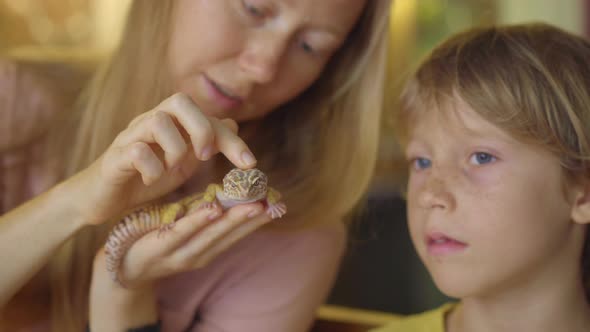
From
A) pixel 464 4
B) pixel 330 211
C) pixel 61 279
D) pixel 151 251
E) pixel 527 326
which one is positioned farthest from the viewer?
pixel 464 4

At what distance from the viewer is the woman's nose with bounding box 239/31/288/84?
47.6 inches

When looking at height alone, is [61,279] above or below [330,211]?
above

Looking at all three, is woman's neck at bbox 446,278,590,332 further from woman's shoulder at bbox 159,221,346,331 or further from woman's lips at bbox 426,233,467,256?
woman's shoulder at bbox 159,221,346,331

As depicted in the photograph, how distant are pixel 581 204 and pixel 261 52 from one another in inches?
25.7

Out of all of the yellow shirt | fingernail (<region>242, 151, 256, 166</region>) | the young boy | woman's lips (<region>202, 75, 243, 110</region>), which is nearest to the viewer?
fingernail (<region>242, 151, 256, 166</region>)

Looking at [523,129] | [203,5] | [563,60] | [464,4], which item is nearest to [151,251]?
[203,5]

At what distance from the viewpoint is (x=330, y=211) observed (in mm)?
1472

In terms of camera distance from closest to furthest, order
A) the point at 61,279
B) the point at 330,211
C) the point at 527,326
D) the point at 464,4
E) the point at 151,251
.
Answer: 1. the point at 151,251
2. the point at 527,326
3. the point at 61,279
4. the point at 330,211
5. the point at 464,4

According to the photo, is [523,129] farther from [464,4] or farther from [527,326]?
[464,4]

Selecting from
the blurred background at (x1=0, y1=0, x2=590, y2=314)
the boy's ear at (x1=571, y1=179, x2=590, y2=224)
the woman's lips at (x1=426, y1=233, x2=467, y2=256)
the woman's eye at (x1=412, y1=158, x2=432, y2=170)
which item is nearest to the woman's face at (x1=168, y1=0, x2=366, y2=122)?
the blurred background at (x1=0, y1=0, x2=590, y2=314)

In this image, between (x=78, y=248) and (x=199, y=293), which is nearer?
(x=78, y=248)

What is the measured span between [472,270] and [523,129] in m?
0.26

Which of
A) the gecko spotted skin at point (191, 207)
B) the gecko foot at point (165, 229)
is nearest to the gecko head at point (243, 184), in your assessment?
the gecko spotted skin at point (191, 207)

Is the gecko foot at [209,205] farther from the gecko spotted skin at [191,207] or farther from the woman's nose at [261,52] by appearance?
the woman's nose at [261,52]
